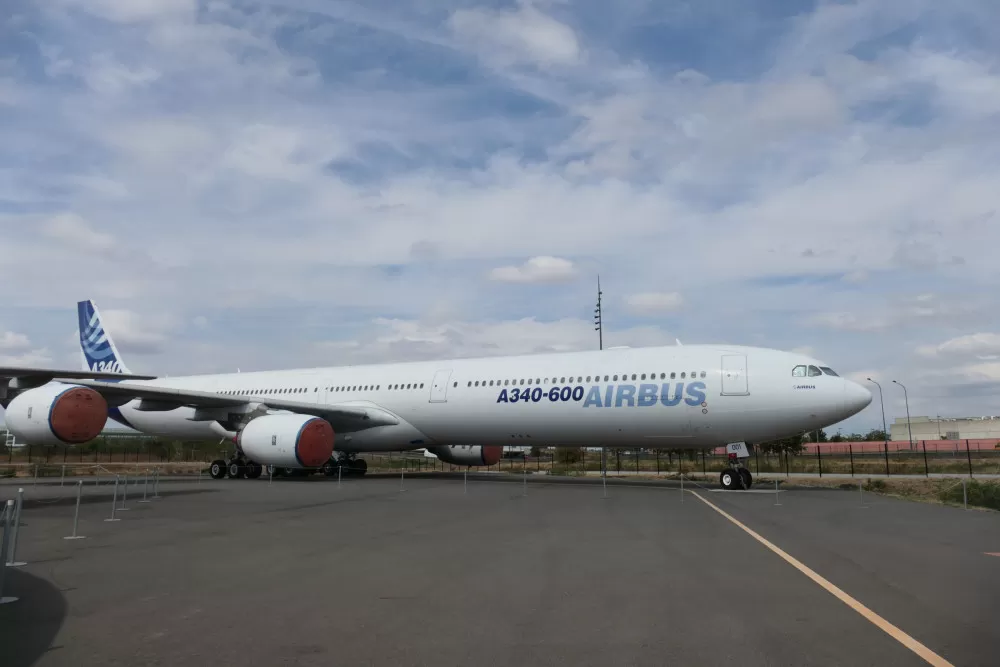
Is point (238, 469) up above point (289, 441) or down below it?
below

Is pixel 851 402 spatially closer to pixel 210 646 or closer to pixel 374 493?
pixel 374 493

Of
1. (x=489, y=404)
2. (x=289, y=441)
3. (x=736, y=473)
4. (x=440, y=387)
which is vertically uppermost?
(x=440, y=387)

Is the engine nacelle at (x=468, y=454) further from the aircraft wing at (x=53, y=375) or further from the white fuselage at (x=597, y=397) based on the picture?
the aircraft wing at (x=53, y=375)

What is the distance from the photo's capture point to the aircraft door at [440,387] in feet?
79.5

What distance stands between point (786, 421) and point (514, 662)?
15931 mm

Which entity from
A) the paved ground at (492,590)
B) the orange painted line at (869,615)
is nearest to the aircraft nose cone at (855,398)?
the paved ground at (492,590)

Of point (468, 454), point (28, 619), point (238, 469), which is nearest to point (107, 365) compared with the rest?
point (238, 469)

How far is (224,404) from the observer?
2430 cm

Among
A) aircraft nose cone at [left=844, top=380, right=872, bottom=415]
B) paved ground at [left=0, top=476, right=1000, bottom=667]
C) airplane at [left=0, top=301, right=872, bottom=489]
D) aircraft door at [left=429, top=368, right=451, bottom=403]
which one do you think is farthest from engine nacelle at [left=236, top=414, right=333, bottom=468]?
aircraft nose cone at [left=844, top=380, right=872, bottom=415]

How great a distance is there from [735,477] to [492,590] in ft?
49.1

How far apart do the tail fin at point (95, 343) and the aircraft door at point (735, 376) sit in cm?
2988

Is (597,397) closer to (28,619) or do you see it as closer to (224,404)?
(224,404)

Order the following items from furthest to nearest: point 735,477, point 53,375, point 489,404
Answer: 1. point 489,404
2. point 735,477
3. point 53,375

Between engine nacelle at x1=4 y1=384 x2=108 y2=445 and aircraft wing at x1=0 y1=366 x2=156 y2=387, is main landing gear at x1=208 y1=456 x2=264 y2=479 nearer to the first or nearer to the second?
engine nacelle at x1=4 y1=384 x2=108 y2=445
